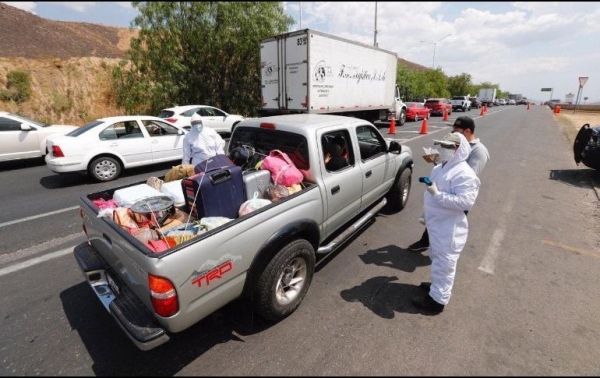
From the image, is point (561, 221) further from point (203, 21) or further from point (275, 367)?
point (203, 21)

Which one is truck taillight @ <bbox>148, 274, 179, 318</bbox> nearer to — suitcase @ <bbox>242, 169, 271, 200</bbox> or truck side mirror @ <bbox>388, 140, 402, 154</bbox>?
suitcase @ <bbox>242, 169, 271, 200</bbox>

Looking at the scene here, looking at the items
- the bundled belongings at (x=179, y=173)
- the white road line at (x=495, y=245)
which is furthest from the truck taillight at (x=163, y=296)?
the white road line at (x=495, y=245)

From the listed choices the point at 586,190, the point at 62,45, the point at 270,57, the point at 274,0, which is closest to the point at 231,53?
the point at 274,0

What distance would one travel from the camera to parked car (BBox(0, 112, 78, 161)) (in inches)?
307

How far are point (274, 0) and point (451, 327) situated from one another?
58.7 ft

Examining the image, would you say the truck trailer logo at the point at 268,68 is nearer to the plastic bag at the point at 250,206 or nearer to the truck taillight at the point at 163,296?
the plastic bag at the point at 250,206

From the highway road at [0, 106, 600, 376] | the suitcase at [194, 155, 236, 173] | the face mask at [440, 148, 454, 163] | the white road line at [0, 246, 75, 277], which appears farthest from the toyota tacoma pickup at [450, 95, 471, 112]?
the white road line at [0, 246, 75, 277]

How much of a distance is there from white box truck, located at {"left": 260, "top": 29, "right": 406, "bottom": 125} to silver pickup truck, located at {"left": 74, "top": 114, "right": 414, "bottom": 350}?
7.37 meters

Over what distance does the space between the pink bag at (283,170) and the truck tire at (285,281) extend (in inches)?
25.2

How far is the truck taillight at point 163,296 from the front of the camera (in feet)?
6.07

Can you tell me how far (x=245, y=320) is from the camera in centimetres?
272

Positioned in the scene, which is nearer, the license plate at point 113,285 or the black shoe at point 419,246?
the license plate at point 113,285

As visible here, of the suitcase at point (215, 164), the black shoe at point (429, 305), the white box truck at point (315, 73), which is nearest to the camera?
the black shoe at point (429, 305)

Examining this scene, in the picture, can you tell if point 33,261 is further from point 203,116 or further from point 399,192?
point 203,116
